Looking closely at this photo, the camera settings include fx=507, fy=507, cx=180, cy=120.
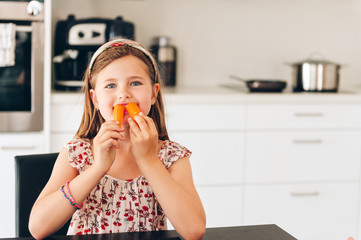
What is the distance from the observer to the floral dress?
4.19 ft

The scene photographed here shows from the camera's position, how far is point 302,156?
2754 millimetres

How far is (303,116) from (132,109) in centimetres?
173

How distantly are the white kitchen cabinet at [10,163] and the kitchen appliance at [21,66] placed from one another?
0.04m

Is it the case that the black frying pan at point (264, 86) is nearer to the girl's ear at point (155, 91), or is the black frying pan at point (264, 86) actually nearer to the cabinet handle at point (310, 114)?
the cabinet handle at point (310, 114)

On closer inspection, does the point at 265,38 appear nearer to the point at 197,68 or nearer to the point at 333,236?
the point at 197,68

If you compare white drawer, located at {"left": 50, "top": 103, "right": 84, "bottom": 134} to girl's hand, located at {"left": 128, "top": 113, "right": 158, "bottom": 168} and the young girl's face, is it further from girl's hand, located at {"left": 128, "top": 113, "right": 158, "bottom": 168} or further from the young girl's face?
girl's hand, located at {"left": 128, "top": 113, "right": 158, "bottom": 168}

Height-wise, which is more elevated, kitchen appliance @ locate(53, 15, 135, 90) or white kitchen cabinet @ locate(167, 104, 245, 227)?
kitchen appliance @ locate(53, 15, 135, 90)

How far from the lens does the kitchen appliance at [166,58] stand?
2994 millimetres

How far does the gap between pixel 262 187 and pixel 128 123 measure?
65.0 inches

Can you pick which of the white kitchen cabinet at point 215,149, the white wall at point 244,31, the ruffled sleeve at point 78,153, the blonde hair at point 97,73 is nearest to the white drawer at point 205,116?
the white kitchen cabinet at point 215,149

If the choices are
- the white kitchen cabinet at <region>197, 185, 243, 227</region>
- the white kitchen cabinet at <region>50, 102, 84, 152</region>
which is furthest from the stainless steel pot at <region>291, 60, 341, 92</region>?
the white kitchen cabinet at <region>50, 102, 84, 152</region>

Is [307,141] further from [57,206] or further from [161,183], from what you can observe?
[57,206]

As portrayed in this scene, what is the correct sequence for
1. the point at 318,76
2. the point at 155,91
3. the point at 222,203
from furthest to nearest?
1. the point at 318,76
2. the point at 222,203
3. the point at 155,91

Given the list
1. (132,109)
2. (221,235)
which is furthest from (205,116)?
(221,235)
